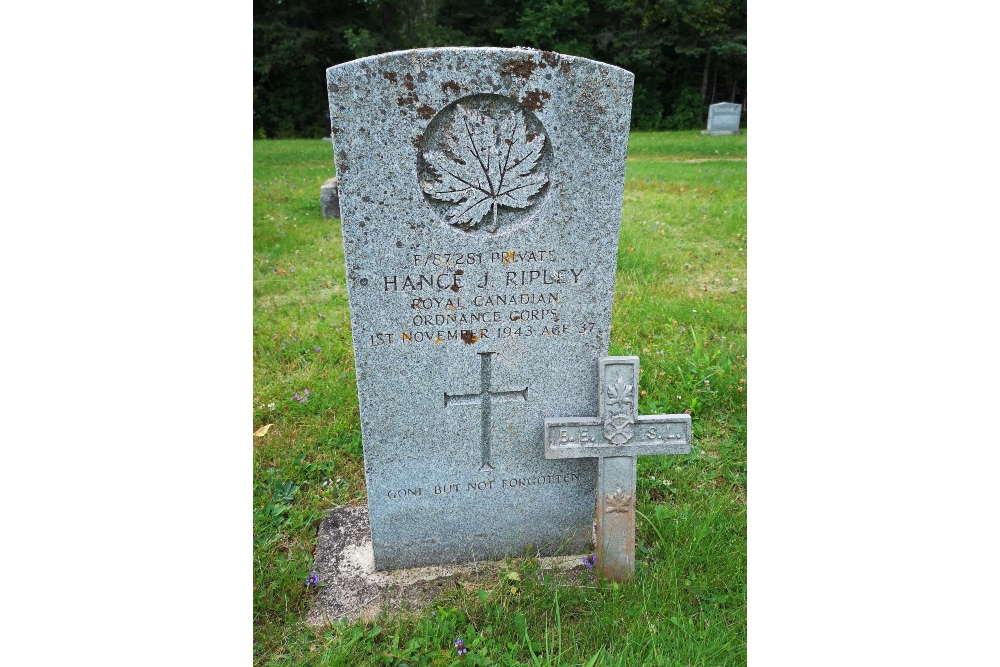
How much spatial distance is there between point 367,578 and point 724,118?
Answer: 19.1 meters

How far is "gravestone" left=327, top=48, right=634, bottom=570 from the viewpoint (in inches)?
86.7

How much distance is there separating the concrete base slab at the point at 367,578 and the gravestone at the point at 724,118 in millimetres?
18574

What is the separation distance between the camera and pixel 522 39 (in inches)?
823

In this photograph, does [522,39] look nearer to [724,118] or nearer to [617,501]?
[724,118]

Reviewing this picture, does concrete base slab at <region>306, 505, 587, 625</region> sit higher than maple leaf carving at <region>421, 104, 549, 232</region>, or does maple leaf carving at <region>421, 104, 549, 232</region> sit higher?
maple leaf carving at <region>421, 104, 549, 232</region>

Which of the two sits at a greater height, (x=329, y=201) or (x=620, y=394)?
(x=329, y=201)

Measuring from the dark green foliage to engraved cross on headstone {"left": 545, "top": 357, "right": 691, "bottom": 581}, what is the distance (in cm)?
1937

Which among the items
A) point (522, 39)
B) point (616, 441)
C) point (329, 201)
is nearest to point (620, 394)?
point (616, 441)

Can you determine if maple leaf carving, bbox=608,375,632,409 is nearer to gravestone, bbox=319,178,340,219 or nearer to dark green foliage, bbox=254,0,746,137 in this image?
gravestone, bbox=319,178,340,219

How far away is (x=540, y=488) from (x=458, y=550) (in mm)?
433

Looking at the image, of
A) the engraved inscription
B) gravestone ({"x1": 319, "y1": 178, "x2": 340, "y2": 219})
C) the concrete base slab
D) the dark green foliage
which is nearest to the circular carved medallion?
the engraved inscription

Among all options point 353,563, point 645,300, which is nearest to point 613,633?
point 353,563

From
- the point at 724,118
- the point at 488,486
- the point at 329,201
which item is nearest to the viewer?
the point at 488,486

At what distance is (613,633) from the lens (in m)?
2.36
